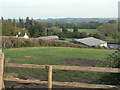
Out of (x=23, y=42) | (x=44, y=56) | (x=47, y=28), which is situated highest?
(x=47, y=28)

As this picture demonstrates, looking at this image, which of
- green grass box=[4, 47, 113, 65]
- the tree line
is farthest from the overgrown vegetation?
the tree line

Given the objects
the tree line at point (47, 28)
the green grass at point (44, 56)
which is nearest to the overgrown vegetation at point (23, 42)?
the green grass at point (44, 56)

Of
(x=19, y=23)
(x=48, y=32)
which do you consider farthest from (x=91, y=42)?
(x=19, y=23)

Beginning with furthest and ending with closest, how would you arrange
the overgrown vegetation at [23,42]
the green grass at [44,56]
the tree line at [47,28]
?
the tree line at [47,28]
the overgrown vegetation at [23,42]
the green grass at [44,56]

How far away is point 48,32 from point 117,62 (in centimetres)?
4036

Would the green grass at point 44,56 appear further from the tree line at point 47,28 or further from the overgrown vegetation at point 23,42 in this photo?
the tree line at point 47,28

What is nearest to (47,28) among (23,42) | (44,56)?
(23,42)

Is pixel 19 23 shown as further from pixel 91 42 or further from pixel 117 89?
pixel 117 89

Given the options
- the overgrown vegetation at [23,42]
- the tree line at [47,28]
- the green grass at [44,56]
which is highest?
the tree line at [47,28]

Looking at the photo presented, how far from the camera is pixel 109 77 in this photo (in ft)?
16.7

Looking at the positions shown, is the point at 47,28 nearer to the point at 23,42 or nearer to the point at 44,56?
the point at 23,42

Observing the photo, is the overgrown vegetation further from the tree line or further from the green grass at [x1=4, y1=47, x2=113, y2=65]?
the tree line

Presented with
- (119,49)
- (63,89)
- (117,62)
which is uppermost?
(119,49)

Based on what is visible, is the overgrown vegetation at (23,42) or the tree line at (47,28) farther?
the tree line at (47,28)
